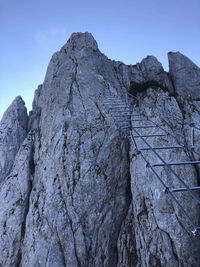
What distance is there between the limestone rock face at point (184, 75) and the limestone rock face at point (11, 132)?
2523 cm

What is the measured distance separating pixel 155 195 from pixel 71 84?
18197 mm

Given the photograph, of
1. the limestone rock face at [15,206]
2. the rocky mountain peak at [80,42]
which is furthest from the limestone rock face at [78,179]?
the rocky mountain peak at [80,42]

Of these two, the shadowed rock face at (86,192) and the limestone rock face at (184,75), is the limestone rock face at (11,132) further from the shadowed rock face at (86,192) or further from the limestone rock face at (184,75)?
the limestone rock face at (184,75)

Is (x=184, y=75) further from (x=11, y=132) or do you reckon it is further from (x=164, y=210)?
(x=11, y=132)

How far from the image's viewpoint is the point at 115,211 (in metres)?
17.1

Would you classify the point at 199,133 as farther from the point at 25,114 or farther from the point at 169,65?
the point at 25,114

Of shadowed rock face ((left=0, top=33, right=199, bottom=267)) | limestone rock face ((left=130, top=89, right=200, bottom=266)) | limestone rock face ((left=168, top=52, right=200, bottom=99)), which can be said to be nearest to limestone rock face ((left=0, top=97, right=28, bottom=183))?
shadowed rock face ((left=0, top=33, right=199, bottom=267))

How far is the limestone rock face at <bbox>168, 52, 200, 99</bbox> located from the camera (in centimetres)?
2653

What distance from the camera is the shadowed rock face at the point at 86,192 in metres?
14.4

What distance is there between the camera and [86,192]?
17.4 metres

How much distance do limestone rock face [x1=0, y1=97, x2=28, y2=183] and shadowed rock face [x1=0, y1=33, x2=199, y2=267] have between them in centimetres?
30

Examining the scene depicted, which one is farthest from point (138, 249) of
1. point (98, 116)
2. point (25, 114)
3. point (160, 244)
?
point (25, 114)

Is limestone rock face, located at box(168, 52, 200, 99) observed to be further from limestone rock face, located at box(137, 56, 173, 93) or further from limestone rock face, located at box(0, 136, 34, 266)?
limestone rock face, located at box(0, 136, 34, 266)

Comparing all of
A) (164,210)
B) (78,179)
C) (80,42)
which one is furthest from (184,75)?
(78,179)
